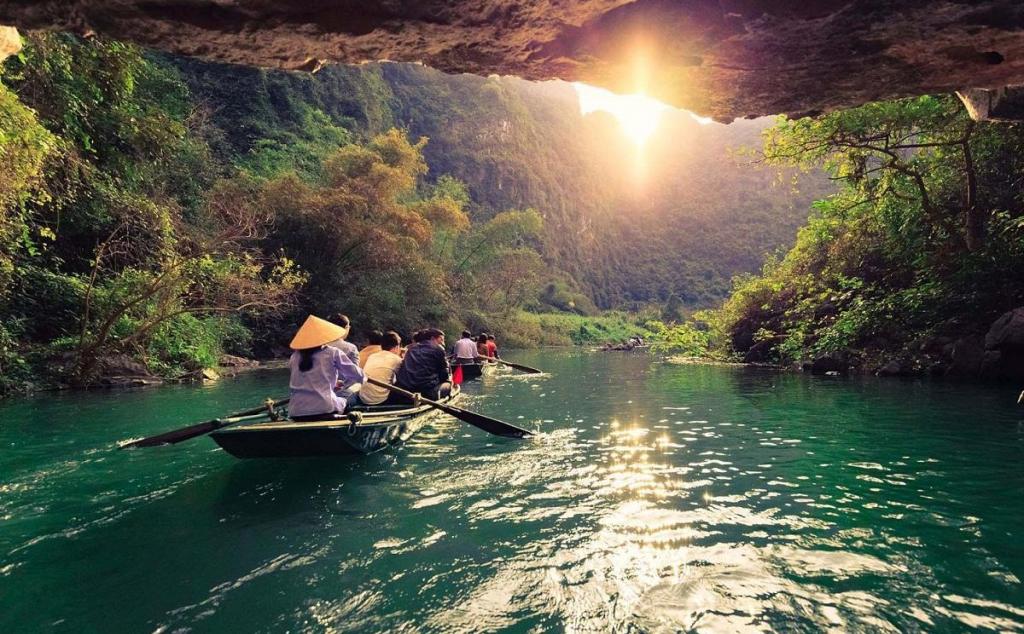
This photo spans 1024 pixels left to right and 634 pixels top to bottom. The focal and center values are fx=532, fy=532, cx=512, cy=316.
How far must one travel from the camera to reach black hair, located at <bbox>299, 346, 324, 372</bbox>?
4.94 m

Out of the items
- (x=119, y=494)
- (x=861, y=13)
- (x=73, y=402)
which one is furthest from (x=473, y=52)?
(x=73, y=402)

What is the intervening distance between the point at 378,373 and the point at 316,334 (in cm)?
209

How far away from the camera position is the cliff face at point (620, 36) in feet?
9.39

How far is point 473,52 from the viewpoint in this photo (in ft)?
11.4

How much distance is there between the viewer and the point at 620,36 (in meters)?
3.35

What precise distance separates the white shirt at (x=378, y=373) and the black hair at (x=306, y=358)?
1.64 metres

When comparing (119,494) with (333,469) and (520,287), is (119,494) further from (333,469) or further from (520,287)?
(520,287)

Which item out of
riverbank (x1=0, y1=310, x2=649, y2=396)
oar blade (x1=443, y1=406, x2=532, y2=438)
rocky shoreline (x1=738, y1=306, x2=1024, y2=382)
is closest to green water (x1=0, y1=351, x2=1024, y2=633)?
oar blade (x1=443, y1=406, x2=532, y2=438)

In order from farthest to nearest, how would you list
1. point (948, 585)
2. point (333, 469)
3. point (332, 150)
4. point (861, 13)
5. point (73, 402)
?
1. point (332, 150)
2. point (73, 402)
3. point (333, 469)
4. point (861, 13)
5. point (948, 585)

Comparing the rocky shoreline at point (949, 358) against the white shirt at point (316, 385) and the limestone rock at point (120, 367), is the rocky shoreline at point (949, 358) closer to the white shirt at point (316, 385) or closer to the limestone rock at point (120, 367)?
the white shirt at point (316, 385)

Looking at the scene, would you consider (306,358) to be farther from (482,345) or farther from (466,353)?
(482,345)

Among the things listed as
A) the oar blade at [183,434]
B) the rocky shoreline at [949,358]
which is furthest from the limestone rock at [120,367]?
the rocky shoreline at [949,358]

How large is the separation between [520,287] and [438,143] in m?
23.9

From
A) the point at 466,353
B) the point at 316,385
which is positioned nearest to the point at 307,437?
the point at 316,385
